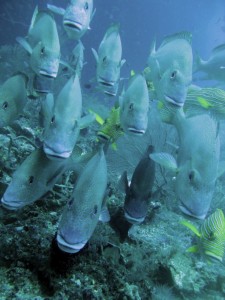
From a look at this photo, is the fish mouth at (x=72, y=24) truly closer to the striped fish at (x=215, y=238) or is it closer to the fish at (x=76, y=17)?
the fish at (x=76, y=17)

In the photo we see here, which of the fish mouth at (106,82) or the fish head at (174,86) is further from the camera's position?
the fish mouth at (106,82)

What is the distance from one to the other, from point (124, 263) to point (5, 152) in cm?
233

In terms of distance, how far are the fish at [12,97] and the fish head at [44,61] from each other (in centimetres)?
29

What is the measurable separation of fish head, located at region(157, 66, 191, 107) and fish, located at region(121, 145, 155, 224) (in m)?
0.74

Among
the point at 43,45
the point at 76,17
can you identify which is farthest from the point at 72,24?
the point at 43,45

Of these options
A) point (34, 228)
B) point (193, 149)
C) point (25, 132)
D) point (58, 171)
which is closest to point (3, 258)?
point (34, 228)

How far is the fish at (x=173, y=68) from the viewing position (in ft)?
9.30

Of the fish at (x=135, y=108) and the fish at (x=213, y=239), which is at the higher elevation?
the fish at (x=135, y=108)

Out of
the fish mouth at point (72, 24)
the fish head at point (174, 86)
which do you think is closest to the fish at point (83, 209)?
the fish head at point (174, 86)

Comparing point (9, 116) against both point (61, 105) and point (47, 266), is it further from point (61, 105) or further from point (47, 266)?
point (47, 266)

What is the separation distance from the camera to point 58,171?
2711mm

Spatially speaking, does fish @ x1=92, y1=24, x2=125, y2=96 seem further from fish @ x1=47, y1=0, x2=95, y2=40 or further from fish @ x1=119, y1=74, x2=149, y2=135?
fish @ x1=47, y1=0, x2=95, y2=40

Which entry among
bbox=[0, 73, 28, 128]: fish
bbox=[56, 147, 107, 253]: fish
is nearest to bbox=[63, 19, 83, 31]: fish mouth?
bbox=[0, 73, 28, 128]: fish

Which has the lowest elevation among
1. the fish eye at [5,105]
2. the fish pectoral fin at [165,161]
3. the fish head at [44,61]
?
the fish eye at [5,105]
